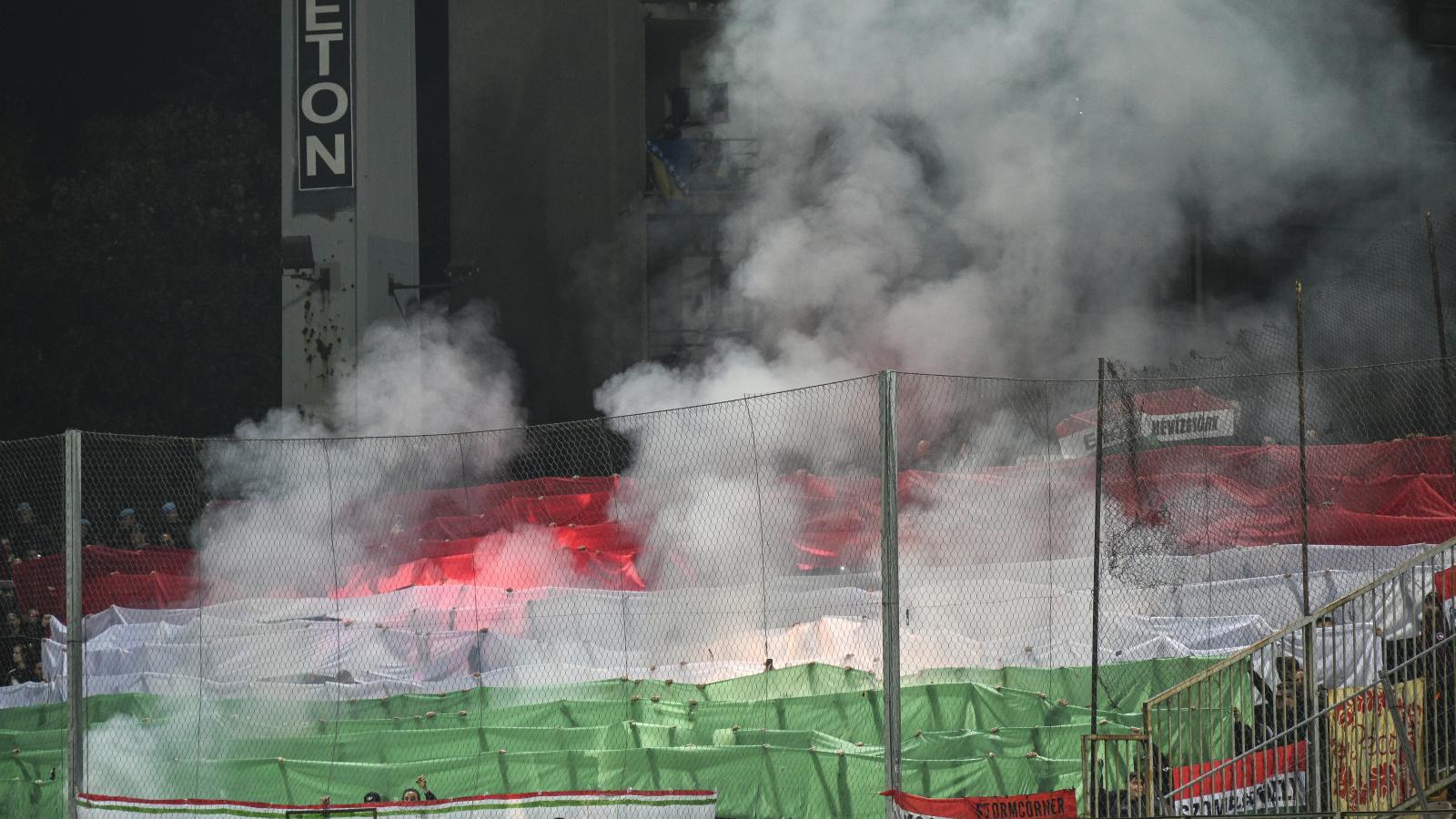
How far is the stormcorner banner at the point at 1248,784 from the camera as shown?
6602 millimetres

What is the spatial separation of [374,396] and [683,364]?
3.97 metres

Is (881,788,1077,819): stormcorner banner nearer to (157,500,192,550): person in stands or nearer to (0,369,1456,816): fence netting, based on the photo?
(0,369,1456,816): fence netting

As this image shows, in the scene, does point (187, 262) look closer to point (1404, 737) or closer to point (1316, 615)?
point (1316, 615)

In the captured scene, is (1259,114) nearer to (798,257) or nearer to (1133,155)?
(1133,155)

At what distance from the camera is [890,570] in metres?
6.16

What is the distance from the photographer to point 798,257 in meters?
19.5

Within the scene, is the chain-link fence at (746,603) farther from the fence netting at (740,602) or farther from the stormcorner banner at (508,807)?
the stormcorner banner at (508,807)

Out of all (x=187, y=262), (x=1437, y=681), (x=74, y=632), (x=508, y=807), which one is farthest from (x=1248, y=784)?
(x=187, y=262)

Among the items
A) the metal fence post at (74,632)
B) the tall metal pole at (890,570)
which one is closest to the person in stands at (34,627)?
the metal fence post at (74,632)

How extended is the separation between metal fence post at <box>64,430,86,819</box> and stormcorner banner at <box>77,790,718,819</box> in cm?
36

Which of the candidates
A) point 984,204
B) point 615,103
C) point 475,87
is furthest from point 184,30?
point 984,204

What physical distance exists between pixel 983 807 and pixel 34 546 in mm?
7942

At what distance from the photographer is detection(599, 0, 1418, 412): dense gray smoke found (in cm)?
1930

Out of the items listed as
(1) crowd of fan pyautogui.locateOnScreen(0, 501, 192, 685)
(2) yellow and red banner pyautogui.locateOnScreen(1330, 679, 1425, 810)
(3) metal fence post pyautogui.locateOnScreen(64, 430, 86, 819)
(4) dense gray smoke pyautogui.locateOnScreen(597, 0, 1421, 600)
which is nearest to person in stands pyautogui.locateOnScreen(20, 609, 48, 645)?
(1) crowd of fan pyautogui.locateOnScreen(0, 501, 192, 685)
